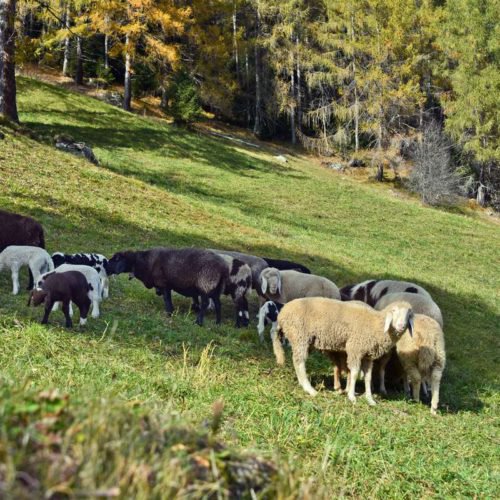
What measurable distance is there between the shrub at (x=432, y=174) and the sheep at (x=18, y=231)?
1329 inches

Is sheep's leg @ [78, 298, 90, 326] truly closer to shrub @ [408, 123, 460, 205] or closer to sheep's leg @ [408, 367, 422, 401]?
sheep's leg @ [408, 367, 422, 401]

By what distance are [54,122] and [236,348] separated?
2501cm

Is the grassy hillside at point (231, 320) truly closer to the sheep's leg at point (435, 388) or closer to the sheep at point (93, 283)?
the sheep's leg at point (435, 388)

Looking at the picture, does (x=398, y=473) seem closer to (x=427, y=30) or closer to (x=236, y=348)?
(x=236, y=348)

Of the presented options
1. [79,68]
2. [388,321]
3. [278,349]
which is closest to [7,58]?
[278,349]

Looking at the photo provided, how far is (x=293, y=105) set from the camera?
2009 inches

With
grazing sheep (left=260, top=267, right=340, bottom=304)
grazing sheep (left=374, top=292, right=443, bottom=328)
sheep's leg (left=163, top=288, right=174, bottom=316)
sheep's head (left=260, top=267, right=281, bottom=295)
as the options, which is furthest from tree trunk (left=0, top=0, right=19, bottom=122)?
grazing sheep (left=374, top=292, right=443, bottom=328)

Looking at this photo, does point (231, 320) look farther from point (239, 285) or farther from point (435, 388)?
point (435, 388)

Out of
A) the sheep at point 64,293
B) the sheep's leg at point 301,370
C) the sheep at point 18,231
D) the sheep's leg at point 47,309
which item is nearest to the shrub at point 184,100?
the sheep at point 18,231

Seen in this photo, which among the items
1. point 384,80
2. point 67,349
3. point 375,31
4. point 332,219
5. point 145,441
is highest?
point 375,31

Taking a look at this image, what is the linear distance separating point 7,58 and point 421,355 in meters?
21.4

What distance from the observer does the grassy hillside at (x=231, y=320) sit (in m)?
5.55

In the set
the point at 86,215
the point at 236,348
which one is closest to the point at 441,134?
the point at 86,215

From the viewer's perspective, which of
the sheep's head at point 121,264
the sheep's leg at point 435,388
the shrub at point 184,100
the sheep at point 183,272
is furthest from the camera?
the shrub at point 184,100
